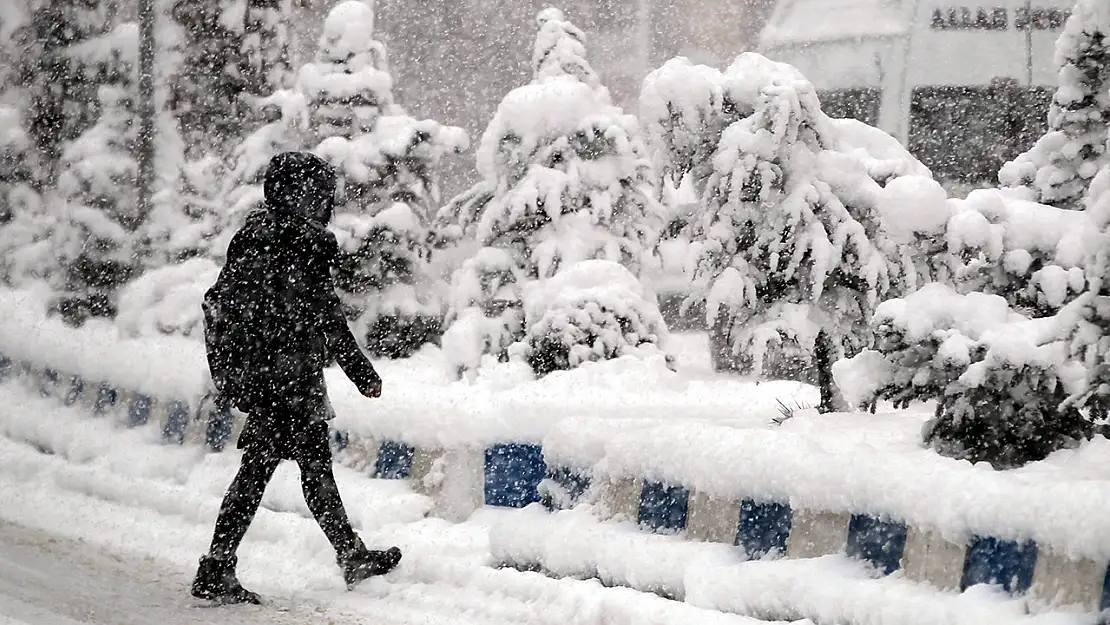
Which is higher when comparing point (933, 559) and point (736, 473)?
point (736, 473)

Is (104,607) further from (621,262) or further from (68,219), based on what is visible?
(68,219)

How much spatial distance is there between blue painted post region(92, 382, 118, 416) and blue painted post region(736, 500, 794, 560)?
5.92m

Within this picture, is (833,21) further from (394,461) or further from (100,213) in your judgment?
(394,461)

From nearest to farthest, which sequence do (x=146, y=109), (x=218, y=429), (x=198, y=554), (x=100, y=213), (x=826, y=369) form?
1. (x=198, y=554)
2. (x=826, y=369)
3. (x=218, y=429)
4. (x=146, y=109)
5. (x=100, y=213)

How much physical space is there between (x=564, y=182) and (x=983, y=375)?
5265 millimetres

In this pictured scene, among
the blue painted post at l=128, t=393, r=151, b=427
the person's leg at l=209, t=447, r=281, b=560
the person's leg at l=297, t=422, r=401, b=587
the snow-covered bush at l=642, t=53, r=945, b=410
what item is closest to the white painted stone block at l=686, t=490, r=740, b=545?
the person's leg at l=297, t=422, r=401, b=587

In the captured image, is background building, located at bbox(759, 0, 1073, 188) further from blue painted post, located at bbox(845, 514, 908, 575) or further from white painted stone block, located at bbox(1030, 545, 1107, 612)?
white painted stone block, located at bbox(1030, 545, 1107, 612)

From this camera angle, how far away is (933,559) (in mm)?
5020

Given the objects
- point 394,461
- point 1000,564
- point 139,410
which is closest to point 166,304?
point 139,410

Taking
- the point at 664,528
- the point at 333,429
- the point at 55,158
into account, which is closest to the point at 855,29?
the point at 55,158

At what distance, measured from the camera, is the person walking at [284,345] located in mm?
6539

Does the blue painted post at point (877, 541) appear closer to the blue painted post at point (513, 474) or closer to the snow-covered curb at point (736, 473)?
the snow-covered curb at point (736, 473)

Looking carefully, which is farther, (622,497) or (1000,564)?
(622,497)

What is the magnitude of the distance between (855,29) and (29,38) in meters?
10.2
